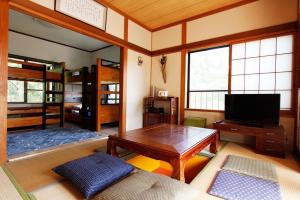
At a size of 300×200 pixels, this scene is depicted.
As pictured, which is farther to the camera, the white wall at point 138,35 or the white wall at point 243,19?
the white wall at point 138,35

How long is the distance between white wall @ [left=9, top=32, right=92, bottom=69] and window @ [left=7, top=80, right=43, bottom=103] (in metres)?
1.00

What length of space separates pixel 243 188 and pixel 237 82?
7.69ft

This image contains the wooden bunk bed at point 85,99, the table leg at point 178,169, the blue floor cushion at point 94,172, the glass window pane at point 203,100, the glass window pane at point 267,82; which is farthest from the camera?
the wooden bunk bed at point 85,99

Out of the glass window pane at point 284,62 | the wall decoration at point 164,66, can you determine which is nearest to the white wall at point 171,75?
the wall decoration at point 164,66

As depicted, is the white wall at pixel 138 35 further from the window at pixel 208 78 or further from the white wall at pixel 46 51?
the white wall at pixel 46 51

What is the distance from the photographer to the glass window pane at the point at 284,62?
9.31ft

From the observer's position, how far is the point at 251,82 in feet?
10.5

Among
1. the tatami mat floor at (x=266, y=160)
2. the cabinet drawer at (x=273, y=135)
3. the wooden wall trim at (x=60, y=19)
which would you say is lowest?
the tatami mat floor at (x=266, y=160)

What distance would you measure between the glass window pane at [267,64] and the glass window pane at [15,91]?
642 centimetres

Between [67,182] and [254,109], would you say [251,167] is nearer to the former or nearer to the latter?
[254,109]

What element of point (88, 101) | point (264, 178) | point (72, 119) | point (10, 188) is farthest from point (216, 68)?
point (72, 119)

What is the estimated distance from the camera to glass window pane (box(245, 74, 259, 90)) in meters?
3.15

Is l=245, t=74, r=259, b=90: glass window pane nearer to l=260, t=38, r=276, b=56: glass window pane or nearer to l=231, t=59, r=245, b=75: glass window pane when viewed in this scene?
l=231, t=59, r=245, b=75: glass window pane

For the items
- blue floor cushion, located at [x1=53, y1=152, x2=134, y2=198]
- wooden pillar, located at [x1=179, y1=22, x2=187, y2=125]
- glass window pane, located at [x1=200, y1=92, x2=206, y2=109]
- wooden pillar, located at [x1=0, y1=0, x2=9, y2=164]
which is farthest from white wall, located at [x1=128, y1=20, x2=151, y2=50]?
blue floor cushion, located at [x1=53, y1=152, x2=134, y2=198]
